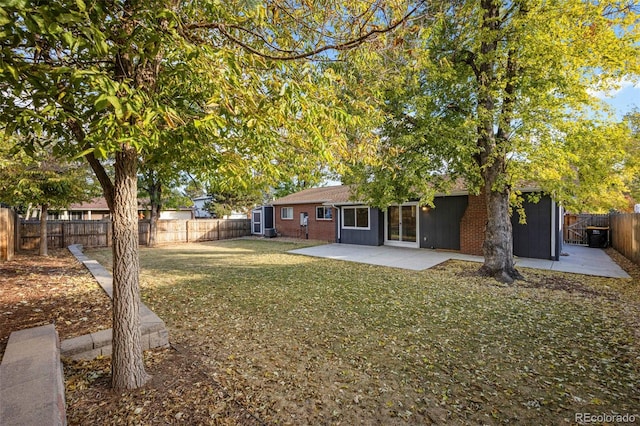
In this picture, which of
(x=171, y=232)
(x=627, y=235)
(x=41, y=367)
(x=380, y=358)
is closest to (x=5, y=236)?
(x=171, y=232)

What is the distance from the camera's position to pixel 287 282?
752 centimetres

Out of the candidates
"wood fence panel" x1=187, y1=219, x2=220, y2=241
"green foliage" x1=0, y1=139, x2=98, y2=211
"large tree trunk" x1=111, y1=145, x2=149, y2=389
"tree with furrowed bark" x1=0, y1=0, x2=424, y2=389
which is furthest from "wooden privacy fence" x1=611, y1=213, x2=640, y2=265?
"wood fence panel" x1=187, y1=219, x2=220, y2=241

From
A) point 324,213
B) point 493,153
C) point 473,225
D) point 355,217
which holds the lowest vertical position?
point 473,225

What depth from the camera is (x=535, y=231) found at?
10.2m

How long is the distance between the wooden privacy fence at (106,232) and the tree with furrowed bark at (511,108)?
1418cm

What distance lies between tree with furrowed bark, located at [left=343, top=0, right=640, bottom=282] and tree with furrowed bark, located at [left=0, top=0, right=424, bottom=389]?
3.08 metres

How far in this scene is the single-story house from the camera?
1007 cm

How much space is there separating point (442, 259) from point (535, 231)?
332 cm

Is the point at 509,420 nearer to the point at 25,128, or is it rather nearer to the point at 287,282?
the point at 25,128

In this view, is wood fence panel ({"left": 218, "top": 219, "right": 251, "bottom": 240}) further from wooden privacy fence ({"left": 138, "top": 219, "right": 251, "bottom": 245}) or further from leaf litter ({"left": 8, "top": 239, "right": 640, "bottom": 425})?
leaf litter ({"left": 8, "top": 239, "right": 640, "bottom": 425})

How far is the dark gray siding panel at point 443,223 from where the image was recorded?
1197 centimetres

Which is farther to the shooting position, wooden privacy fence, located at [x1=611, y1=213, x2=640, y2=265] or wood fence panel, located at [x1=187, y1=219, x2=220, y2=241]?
wood fence panel, located at [x1=187, y1=219, x2=220, y2=241]

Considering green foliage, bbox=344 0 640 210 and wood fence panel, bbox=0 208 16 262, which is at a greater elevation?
green foliage, bbox=344 0 640 210

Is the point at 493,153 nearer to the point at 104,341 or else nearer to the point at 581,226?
the point at 104,341
